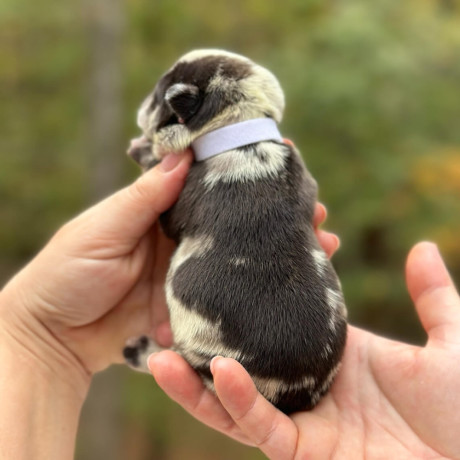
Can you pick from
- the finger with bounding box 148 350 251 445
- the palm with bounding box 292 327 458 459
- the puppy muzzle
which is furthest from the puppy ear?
the palm with bounding box 292 327 458 459

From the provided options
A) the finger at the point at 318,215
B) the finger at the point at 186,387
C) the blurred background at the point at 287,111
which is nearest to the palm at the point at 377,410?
the finger at the point at 186,387

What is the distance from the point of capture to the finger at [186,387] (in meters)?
1.98

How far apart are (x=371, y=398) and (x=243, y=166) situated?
118cm

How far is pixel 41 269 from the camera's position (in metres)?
2.46

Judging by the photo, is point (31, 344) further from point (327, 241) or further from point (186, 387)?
point (327, 241)

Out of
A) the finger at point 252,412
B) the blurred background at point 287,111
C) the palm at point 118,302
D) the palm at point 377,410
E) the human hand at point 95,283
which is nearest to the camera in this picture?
the finger at point 252,412

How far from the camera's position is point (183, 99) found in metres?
2.20

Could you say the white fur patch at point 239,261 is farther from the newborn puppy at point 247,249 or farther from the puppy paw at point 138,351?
the puppy paw at point 138,351

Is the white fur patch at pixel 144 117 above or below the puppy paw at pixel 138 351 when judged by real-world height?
above

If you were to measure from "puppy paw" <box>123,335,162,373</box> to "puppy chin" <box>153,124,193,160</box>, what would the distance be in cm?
91

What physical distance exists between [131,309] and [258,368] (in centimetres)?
101

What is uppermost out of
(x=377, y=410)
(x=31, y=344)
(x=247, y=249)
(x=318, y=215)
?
(x=247, y=249)

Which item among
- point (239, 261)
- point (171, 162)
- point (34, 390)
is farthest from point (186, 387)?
point (171, 162)

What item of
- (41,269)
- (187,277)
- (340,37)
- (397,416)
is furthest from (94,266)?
(340,37)
